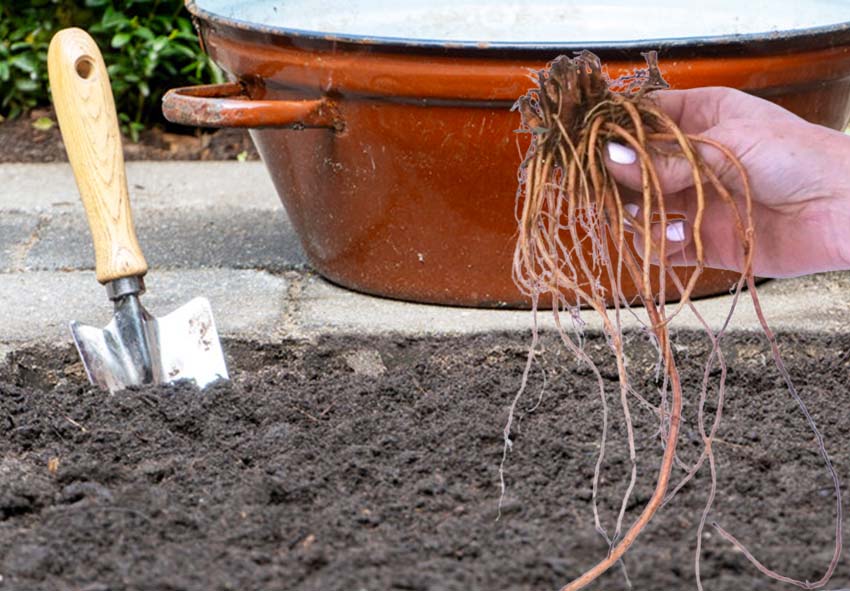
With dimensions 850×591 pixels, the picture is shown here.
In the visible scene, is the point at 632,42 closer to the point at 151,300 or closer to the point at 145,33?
the point at 151,300

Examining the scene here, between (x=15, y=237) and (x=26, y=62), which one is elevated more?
(x=26, y=62)

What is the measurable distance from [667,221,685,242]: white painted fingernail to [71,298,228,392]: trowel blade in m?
0.76

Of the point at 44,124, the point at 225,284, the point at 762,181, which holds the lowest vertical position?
the point at 225,284

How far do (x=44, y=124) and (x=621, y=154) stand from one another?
8.66 ft

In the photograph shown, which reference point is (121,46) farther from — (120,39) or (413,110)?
(413,110)

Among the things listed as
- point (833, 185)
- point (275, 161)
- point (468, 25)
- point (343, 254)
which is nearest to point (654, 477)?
point (833, 185)

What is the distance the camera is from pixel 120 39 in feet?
10.9

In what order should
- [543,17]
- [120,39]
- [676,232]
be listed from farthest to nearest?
[120,39], [543,17], [676,232]

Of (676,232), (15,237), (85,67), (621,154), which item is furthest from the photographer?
(15,237)

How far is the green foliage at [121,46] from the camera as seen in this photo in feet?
11.1

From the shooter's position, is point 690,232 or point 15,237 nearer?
point 690,232

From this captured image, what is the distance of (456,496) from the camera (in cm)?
153

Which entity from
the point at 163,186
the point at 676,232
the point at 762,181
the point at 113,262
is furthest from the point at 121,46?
the point at 762,181

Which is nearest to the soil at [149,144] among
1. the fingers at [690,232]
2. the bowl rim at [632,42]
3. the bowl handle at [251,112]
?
the bowl handle at [251,112]
